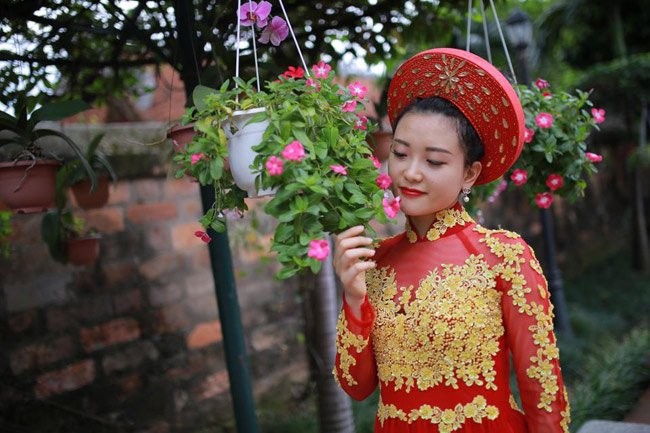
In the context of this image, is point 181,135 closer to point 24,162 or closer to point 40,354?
point 24,162

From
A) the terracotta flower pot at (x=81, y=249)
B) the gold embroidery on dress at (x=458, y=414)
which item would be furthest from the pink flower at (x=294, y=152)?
the terracotta flower pot at (x=81, y=249)

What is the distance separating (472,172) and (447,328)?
41 centimetres

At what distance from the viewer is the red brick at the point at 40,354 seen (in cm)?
317

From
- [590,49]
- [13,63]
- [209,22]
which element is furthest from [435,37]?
[590,49]

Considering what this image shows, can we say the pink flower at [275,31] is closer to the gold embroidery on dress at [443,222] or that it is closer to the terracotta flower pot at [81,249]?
the gold embroidery on dress at [443,222]

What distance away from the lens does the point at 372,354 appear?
1808 mm

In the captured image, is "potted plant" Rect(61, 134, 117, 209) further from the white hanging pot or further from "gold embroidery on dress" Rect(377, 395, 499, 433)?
"gold embroidery on dress" Rect(377, 395, 499, 433)

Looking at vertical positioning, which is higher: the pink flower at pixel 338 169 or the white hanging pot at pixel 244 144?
the white hanging pot at pixel 244 144

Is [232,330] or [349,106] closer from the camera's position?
[349,106]

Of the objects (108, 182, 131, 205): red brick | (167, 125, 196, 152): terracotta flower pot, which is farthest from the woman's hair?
(108, 182, 131, 205): red brick

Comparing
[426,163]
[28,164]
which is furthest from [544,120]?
[28,164]

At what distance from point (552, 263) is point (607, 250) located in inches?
170

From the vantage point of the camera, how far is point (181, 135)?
193cm

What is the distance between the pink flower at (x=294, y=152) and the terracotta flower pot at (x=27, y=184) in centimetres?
120
